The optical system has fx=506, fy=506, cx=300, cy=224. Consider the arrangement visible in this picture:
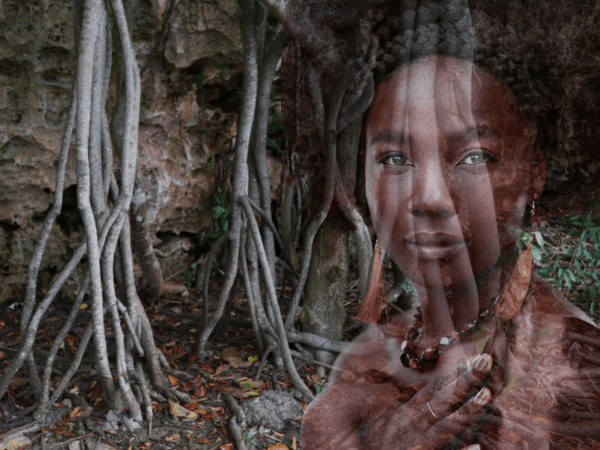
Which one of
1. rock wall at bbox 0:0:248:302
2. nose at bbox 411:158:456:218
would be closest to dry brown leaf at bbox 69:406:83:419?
rock wall at bbox 0:0:248:302

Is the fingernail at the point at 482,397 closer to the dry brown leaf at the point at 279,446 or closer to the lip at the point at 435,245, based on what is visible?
the lip at the point at 435,245

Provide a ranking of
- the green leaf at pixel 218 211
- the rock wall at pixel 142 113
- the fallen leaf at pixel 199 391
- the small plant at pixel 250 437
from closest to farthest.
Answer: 1. the small plant at pixel 250 437
2. the fallen leaf at pixel 199 391
3. the rock wall at pixel 142 113
4. the green leaf at pixel 218 211

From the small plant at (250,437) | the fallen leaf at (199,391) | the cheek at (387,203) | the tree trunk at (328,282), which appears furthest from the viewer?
the fallen leaf at (199,391)

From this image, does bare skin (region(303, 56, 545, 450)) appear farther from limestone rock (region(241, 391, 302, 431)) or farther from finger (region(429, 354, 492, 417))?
limestone rock (region(241, 391, 302, 431))

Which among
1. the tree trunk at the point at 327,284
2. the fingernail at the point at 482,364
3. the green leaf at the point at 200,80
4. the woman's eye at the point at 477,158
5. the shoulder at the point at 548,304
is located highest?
the green leaf at the point at 200,80

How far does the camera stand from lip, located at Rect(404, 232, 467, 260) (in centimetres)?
57

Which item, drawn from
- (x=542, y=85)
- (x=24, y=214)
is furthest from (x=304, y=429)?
(x=24, y=214)

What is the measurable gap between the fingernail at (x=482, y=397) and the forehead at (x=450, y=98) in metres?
0.26

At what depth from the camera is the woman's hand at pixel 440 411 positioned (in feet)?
1.74

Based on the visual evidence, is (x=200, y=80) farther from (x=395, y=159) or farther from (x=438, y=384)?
(x=438, y=384)

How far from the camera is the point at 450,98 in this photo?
532 millimetres

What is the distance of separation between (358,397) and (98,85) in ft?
3.81

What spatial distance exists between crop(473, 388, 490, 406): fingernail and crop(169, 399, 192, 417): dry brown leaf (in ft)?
3.91

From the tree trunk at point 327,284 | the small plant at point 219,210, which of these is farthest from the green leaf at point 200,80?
the tree trunk at point 327,284
